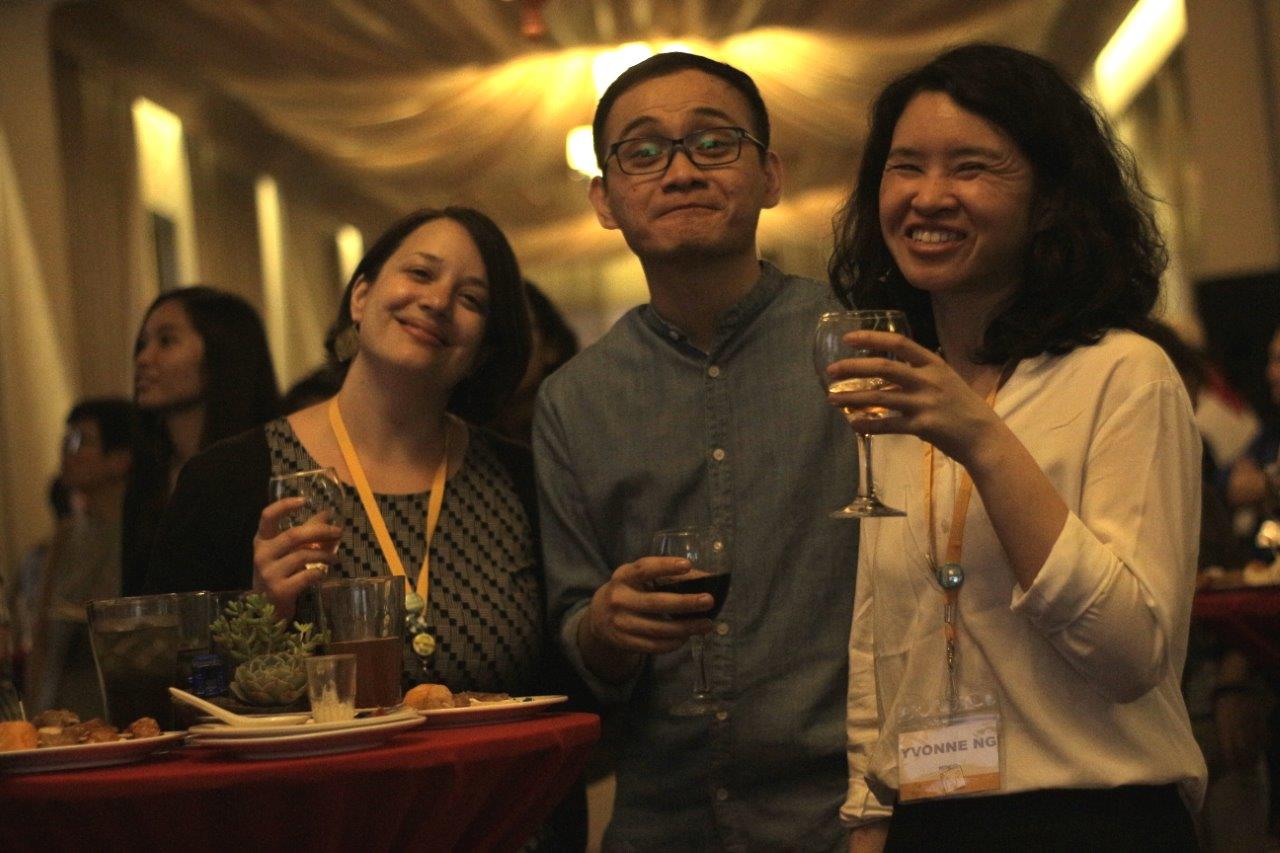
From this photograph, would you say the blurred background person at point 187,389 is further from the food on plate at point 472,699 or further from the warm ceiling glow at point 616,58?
the warm ceiling glow at point 616,58

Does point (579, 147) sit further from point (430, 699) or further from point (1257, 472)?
point (430, 699)

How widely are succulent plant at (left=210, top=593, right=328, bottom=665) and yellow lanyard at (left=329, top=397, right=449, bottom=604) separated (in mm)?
537

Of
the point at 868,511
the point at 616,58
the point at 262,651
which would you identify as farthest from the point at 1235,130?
the point at 262,651

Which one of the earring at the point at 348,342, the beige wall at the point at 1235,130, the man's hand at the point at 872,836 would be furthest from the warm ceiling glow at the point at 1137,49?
the man's hand at the point at 872,836

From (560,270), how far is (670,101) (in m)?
12.2

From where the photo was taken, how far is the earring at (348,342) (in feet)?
10.1

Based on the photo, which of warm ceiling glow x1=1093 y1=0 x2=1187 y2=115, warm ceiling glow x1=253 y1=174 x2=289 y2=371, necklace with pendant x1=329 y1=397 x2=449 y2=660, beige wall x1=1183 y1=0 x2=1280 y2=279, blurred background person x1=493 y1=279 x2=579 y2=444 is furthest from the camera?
warm ceiling glow x1=253 y1=174 x2=289 y2=371

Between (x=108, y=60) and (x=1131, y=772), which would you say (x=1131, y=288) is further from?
(x=108, y=60)

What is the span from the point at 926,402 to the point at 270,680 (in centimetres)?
93

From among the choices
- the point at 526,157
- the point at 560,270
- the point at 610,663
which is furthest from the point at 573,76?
the point at 610,663

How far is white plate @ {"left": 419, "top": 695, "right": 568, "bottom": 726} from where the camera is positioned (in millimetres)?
1990

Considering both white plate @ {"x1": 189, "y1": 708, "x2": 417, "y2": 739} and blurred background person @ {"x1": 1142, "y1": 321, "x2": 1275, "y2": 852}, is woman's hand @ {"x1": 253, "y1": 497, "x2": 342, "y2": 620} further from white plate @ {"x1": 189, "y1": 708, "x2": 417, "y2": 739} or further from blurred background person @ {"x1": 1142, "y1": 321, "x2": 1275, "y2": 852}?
blurred background person @ {"x1": 1142, "y1": 321, "x2": 1275, "y2": 852}

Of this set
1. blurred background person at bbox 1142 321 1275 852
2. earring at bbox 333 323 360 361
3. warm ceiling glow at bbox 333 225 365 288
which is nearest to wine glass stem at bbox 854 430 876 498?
earring at bbox 333 323 360 361

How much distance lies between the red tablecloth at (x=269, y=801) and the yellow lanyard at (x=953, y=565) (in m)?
0.52
